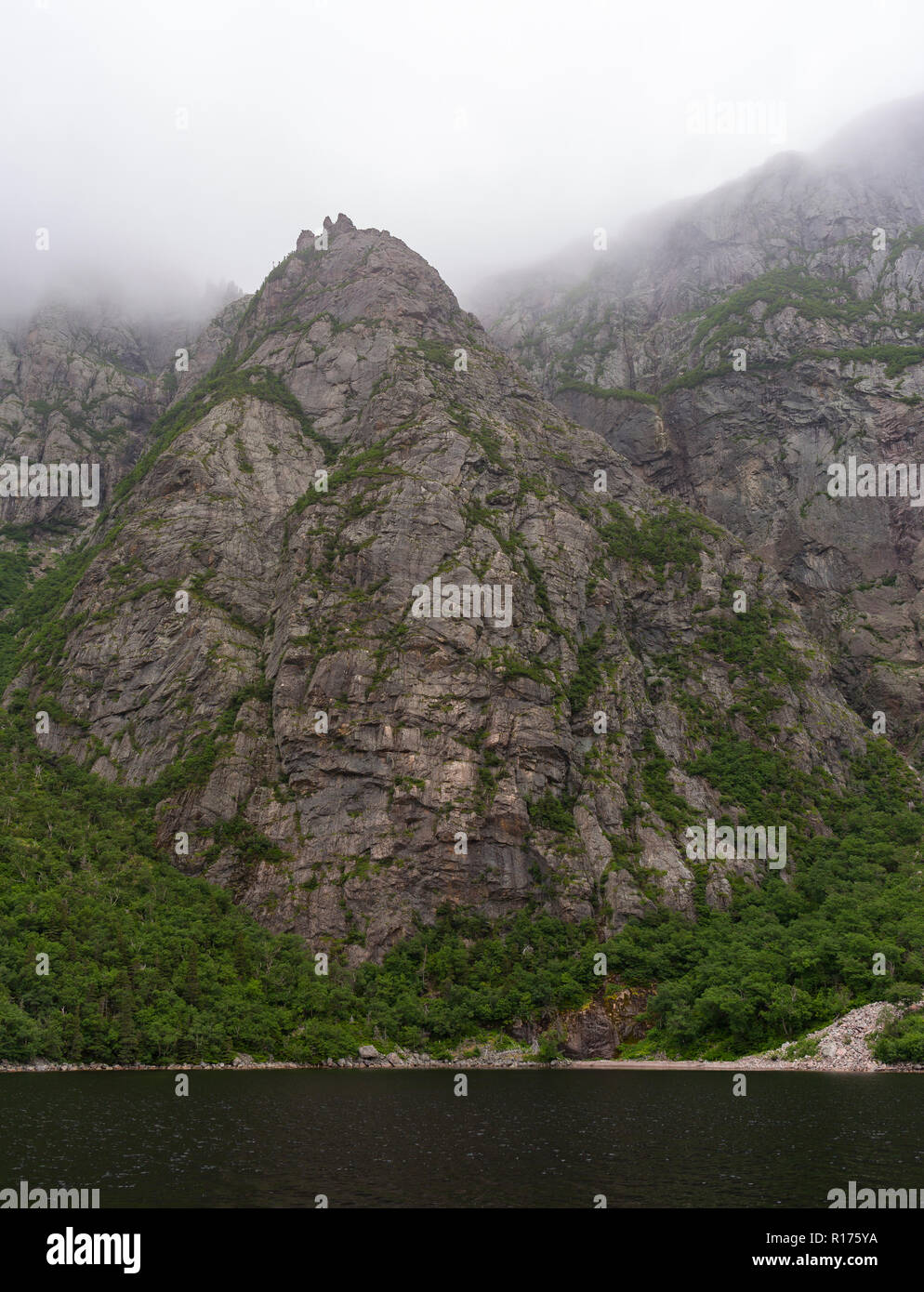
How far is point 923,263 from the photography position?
19975cm

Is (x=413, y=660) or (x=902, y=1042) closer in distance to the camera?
(x=902, y=1042)

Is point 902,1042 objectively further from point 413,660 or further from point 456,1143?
point 413,660

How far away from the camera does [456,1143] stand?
4128cm

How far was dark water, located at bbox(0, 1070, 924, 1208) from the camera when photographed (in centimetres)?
3103

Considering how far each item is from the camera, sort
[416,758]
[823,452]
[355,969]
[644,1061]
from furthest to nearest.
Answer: [823,452]
[416,758]
[355,969]
[644,1061]

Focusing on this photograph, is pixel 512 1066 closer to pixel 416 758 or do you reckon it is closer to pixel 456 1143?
pixel 416 758

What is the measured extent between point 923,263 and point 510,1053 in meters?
199

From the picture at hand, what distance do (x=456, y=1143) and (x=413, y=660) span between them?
8605 centimetres

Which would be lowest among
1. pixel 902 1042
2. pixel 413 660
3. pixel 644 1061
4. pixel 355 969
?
pixel 644 1061

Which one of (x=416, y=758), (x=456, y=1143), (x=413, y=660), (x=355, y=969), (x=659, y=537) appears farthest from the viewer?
(x=659, y=537)

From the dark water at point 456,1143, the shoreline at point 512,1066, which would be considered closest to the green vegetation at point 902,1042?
the shoreline at point 512,1066

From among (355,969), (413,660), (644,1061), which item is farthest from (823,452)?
(355,969)

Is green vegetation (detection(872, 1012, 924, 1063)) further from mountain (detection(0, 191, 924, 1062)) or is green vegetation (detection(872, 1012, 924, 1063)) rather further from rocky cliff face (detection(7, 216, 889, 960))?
rocky cliff face (detection(7, 216, 889, 960))

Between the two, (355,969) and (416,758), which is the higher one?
(416,758)
